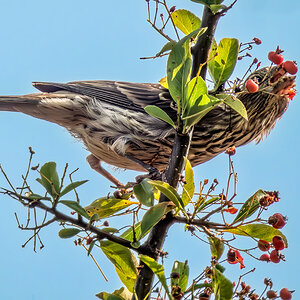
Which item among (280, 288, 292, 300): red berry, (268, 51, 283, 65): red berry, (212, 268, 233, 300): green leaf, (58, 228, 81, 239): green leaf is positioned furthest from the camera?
(268, 51, 283, 65): red berry

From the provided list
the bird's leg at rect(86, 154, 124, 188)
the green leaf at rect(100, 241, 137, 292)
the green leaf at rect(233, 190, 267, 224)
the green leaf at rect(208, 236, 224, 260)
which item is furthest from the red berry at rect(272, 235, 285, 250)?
the bird's leg at rect(86, 154, 124, 188)

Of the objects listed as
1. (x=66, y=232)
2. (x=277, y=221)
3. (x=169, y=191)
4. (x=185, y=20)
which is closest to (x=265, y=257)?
(x=277, y=221)

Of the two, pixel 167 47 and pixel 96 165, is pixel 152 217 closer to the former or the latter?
pixel 167 47

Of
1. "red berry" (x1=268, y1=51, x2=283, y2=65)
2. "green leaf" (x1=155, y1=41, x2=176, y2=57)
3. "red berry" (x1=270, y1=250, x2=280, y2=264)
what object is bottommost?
"red berry" (x1=270, y1=250, x2=280, y2=264)

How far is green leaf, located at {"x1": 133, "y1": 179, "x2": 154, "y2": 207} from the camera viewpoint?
2.42 m

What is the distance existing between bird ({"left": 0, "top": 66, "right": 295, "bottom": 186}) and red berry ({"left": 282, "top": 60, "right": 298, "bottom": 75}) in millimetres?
591

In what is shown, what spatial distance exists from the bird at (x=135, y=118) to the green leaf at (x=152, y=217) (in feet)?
3.78

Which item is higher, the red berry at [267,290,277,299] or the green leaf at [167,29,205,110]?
the green leaf at [167,29,205,110]

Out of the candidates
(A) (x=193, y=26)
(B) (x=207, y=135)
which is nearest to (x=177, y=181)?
(A) (x=193, y=26)

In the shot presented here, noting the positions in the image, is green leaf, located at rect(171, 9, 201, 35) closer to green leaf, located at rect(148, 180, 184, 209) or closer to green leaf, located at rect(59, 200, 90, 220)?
green leaf, located at rect(148, 180, 184, 209)

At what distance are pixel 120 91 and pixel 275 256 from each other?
238 centimetres

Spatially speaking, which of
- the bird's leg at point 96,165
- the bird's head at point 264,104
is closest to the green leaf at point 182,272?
the bird's head at point 264,104

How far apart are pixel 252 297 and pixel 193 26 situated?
5.21 ft

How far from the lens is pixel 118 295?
242 centimetres
